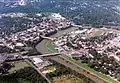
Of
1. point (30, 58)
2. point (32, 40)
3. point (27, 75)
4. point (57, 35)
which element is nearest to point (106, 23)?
point (57, 35)

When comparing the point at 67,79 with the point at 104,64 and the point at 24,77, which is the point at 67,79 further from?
the point at 104,64

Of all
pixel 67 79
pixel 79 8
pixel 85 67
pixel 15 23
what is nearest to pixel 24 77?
pixel 67 79

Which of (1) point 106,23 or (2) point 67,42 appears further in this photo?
(1) point 106,23

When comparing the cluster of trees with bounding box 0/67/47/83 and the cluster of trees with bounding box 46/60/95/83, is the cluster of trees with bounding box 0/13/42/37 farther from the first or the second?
the cluster of trees with bounding box 46/60/95/83

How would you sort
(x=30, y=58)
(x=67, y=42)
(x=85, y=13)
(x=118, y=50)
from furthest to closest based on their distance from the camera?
(x=85, y=13)
(x=67, y=42)
(x=118, y=50)
(x=30, y=58)

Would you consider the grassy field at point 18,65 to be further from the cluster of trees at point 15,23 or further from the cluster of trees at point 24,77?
the cluster of trees at point 15,23

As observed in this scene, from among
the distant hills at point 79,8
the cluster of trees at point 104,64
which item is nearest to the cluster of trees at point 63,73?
the cluster of trees at point 104,64

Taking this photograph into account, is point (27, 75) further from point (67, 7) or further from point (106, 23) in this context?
point (67, 7)
